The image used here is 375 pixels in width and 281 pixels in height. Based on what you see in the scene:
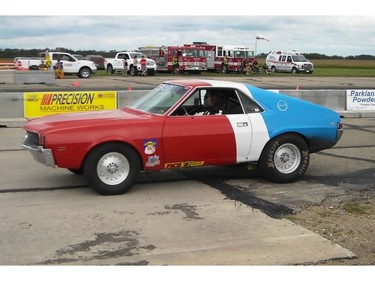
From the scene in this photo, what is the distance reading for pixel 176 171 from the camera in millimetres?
8289

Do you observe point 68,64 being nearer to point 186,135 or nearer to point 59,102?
point 59,102

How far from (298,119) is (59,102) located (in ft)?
30.0

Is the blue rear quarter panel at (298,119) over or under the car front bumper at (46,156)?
over

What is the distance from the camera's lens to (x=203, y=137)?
6.94 meters

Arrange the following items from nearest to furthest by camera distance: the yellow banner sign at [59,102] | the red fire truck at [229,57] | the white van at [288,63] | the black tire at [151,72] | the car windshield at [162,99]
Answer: the car windshield at [162,99]
the yellow banner sign at [59,102]
the black tire at [151,72]
the red fire truck at [229,57]
the white van at [288,63]

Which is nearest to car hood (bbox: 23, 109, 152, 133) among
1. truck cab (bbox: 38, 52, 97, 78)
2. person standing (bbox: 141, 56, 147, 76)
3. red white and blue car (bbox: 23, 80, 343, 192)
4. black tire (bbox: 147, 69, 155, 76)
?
red white and blue car (bbox: 23, 80, 343, 192)

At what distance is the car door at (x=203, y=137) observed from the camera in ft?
22.4

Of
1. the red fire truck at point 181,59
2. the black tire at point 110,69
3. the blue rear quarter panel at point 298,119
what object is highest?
the red fire truck at point 181,59

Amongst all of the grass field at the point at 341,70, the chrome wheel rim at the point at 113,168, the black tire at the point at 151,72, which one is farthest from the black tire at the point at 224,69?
the chrome wheel rim at the point at 113,168

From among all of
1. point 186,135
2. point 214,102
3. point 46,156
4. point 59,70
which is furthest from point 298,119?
point 59,70

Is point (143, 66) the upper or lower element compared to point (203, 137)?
upper

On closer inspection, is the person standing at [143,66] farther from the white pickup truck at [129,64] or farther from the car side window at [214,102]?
the car side window at [214,102]

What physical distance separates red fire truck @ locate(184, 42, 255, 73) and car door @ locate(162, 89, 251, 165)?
134 ft

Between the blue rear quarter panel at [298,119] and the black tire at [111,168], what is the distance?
215 centimetres
